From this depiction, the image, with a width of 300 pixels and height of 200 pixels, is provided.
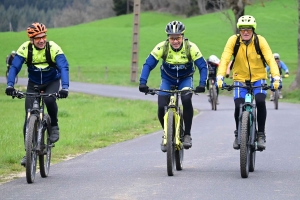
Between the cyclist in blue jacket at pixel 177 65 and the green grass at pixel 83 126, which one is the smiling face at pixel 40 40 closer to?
the cyclist in blue jacket at pixel 177 65

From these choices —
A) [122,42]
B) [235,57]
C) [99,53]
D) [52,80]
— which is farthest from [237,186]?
[122,42]

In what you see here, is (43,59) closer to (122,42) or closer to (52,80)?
(52,80)

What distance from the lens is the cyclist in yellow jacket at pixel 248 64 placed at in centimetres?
1027

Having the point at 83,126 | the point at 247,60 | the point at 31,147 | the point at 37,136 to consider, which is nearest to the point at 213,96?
the point at 83,126

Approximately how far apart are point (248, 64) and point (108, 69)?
184ft

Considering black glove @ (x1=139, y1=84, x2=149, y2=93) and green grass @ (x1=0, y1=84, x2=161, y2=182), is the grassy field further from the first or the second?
black glove @ (x1=139, y1=84, x2=149, y2=93)

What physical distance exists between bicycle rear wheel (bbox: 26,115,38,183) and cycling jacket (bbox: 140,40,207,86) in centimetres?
158

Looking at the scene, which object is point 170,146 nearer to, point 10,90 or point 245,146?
point 245,146

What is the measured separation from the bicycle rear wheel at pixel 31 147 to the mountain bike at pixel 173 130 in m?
1.56

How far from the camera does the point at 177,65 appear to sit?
10742 mm

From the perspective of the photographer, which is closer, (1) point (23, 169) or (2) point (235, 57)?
(2) point (235, 57)

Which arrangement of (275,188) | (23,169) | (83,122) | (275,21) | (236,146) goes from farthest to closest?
(275,21) → (83,122) → (23,169) → (236,146) → (275,188)

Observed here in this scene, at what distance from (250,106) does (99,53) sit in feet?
232

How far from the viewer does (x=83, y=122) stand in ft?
66.1
